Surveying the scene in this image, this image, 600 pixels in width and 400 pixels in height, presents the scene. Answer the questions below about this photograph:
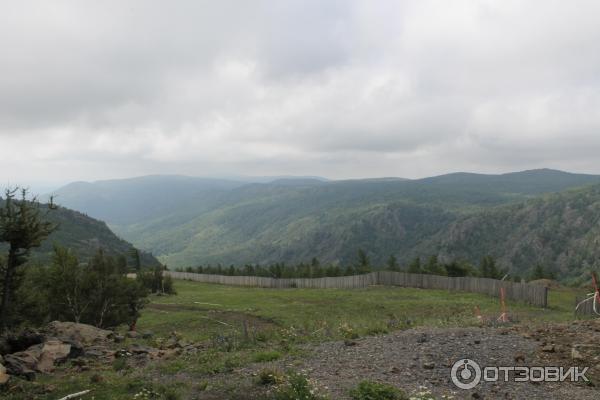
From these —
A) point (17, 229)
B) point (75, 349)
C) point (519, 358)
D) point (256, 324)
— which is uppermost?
point (17, 229)

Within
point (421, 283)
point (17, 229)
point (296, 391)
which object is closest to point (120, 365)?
point (17, 229)

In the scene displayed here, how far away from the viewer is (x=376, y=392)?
11.2 meters

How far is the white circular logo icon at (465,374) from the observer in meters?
12.1

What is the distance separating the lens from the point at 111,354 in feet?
58.9

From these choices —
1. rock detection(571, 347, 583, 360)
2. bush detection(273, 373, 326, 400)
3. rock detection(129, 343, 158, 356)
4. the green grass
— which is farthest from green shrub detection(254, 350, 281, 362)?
rock detection(571, 347, 583, 360)

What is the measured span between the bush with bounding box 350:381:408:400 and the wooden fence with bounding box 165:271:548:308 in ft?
95.7

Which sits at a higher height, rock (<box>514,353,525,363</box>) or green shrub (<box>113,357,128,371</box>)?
rock (<box>514,353,525,363</box>)

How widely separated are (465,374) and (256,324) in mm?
20692

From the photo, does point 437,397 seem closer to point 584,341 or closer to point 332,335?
point 584,341

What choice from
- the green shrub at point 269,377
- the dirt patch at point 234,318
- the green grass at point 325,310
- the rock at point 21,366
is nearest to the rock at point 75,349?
the rock at point 21,366

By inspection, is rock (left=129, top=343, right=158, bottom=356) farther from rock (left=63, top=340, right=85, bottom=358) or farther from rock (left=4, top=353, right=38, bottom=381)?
rock (left=4, top=353, right=38, bottom=381)

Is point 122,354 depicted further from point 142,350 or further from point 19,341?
point 19,341

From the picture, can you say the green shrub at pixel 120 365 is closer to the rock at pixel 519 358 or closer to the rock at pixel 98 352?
the rock at pixel 98 352

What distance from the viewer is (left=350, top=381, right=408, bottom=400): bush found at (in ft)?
36.4
